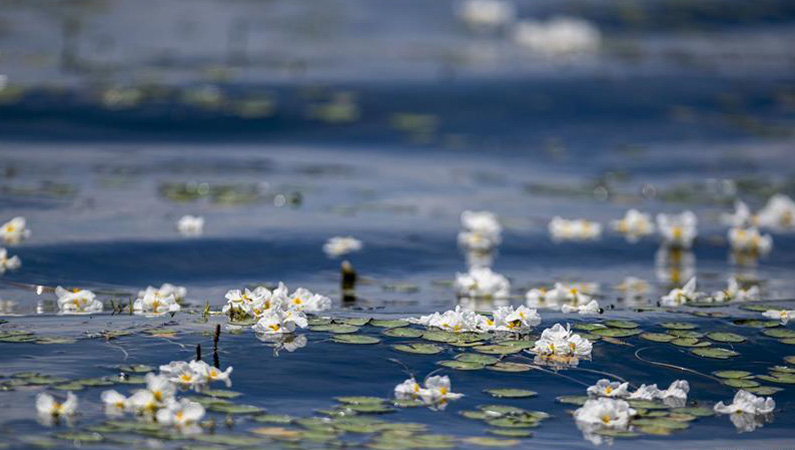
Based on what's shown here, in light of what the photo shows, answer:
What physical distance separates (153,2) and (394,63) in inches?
224

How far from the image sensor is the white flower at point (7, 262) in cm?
692

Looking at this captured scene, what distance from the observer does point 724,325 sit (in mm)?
6156

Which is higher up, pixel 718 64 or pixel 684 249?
pixel 718 64

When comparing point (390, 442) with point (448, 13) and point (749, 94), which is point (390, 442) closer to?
point (749, 94)

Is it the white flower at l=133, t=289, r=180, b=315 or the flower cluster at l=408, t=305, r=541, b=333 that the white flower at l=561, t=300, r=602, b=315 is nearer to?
the flower cluster at l=408, t=305, r=541, b=333

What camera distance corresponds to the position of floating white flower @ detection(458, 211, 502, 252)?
846cm

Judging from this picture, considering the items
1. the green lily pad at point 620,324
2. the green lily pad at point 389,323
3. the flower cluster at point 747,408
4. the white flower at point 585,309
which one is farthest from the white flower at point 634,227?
the flower cluster at point 747,408

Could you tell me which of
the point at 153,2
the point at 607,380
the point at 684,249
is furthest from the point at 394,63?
the point at 607,380

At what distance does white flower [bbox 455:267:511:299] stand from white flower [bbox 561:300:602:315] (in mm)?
748

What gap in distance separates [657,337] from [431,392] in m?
1.46

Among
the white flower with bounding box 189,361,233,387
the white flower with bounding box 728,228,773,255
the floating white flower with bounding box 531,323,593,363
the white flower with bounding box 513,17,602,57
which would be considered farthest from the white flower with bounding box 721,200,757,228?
the white flower with bounding box 513,17,602,57

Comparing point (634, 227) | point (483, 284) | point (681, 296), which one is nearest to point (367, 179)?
point (634, 227)

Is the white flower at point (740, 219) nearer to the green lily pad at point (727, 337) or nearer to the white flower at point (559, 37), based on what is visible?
the green lily pad at point (727, 337)

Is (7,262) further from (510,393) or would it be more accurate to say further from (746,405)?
(746,405)
